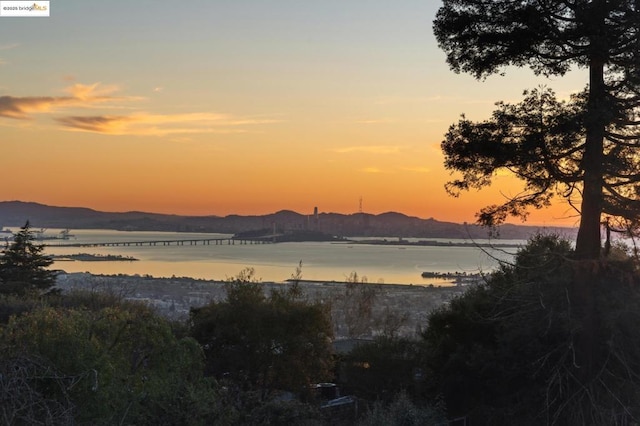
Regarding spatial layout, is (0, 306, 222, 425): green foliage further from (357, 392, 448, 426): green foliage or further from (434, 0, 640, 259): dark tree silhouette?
(434, 0, 640, 259): dark tree silhouette

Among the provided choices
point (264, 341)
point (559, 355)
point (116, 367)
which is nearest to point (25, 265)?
point (264, 341)

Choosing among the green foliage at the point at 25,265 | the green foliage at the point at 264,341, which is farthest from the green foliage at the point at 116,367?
the green foliage at the point at 25,265

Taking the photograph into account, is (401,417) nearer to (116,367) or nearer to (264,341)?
(116,367)

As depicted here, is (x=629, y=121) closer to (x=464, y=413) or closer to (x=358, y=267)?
(x=464, y=413)

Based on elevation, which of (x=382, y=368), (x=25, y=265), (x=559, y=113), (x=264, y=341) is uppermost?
(x=559, y=113)

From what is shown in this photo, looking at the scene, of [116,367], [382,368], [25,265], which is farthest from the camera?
[25,265]

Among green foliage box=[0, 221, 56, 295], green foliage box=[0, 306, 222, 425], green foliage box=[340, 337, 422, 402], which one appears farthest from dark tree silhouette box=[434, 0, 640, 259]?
green foliage box=[0, 221, 56, 295]

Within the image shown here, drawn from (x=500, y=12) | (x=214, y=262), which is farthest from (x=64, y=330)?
(x=214, y=262)
